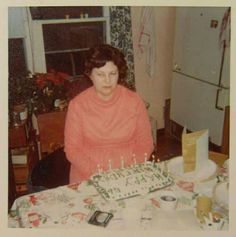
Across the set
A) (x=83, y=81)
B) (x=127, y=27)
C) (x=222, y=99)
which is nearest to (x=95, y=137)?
(x=83, y=81)

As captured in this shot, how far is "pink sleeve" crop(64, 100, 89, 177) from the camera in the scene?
1.11m

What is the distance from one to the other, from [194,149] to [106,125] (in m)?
0.33

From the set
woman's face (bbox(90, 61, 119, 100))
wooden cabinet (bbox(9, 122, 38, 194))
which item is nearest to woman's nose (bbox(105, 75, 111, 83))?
woman's face (bbox(90, 61, 119, 100))

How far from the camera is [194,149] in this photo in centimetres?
90

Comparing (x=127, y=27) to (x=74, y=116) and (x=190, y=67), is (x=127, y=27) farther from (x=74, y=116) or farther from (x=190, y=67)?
(x=74, y=116)

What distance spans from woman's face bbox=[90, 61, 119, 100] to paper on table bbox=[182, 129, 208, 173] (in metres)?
0.34

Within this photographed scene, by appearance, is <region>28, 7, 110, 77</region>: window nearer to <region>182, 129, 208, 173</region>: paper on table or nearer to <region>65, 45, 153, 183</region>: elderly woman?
<region>65, 45, 153, 183</region>: elderly woman

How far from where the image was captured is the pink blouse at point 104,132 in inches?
44.2

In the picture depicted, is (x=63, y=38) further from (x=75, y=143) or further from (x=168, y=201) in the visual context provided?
(x=168, y=201)

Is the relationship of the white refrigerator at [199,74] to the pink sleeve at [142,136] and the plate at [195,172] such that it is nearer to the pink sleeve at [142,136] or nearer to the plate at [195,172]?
the pink sleeve at [142,136]

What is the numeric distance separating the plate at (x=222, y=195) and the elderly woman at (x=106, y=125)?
0.32m

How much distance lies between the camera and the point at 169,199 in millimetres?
865

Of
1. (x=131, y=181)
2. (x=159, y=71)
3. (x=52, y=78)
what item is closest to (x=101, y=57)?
(x=131, y=181)

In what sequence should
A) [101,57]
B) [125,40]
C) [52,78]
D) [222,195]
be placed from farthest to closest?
[125,40], [52,78], [101,57], [222,195]
